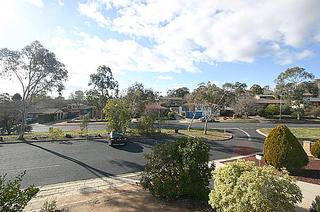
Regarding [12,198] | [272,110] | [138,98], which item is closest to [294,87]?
[272,110]

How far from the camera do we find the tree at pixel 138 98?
1895 inches

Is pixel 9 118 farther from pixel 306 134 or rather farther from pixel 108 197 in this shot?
pixel 306 134

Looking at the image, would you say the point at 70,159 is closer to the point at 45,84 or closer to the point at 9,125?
the point at 45,84

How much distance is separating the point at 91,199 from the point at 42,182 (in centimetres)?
422

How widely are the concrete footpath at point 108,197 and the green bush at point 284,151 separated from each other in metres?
1.55

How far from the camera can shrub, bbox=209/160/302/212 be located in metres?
6.74

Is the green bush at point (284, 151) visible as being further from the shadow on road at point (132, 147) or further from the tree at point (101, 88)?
the tree at point (101, 88)

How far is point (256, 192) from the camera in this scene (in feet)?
22.1

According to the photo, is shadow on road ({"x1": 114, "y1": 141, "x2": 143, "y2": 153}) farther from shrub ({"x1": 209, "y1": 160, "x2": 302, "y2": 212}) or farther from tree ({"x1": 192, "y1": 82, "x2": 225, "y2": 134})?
shrub ({"x1": 209, "y1": 160, "x2": 302, "y2": 212})

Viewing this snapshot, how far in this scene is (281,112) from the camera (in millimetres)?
63531

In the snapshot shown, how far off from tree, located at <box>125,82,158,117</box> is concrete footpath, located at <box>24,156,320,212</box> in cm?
2917

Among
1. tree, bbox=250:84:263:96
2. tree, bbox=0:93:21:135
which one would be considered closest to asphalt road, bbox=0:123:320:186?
tree, bbox=0:93:21:135

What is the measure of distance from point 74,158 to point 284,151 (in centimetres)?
1334

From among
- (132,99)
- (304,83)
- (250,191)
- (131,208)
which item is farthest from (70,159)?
(304,83)
